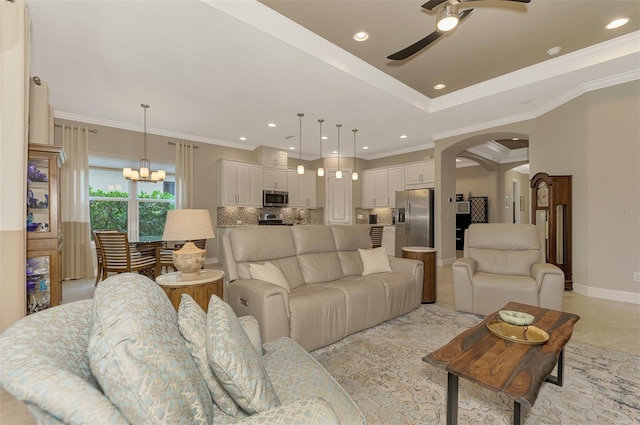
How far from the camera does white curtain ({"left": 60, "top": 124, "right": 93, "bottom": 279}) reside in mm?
4855

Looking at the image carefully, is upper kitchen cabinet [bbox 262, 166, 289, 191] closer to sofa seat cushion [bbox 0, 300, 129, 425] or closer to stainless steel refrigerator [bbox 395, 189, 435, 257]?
stainless steel refrigerator [bbox 395, 189, 435, 257]

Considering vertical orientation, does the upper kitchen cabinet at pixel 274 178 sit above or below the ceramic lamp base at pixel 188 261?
above

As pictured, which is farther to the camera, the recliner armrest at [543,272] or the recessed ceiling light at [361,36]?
the recessed ceiling light at [361,36]

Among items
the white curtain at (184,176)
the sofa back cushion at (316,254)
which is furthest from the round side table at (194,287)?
the white curtain at (184,176)

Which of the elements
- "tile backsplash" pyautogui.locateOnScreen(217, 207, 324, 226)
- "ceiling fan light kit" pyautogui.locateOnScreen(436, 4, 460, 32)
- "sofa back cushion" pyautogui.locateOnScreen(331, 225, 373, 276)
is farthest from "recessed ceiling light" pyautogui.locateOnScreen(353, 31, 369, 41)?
"tile backsplash" pyautogui.locateOnScreen(217, 207, 324, 226)

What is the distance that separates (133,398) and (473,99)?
5193 mm

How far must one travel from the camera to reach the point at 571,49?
3.46 metres

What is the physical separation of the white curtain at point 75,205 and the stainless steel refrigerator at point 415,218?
6.33 meters

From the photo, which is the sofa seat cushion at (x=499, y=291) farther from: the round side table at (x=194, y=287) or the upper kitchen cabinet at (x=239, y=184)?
the upper kitchen cabinet at (x=239, y=184)

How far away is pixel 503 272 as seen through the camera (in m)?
3.36

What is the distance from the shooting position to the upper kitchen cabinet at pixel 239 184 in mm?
6484

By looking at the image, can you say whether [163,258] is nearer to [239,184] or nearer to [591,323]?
[239,184]

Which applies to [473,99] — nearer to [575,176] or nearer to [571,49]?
[571,49]

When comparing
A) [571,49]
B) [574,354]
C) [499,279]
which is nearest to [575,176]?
[571,49]
